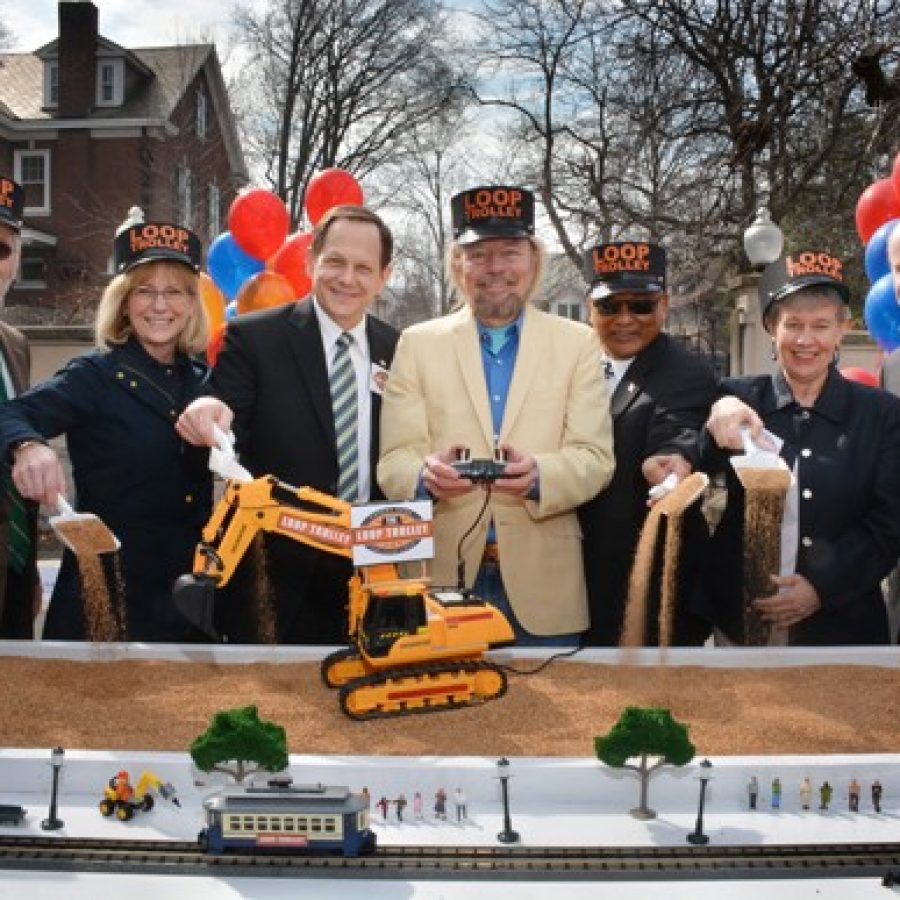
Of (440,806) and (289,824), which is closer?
(289,824)

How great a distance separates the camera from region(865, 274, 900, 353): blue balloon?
6992 millimetres

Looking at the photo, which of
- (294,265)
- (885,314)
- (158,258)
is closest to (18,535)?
(158,258)

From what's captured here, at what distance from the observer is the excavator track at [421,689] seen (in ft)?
→ 8.91

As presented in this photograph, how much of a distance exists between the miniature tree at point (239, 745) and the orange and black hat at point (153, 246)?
191cm

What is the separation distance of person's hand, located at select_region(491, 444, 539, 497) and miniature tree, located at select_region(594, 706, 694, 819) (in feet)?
3.72

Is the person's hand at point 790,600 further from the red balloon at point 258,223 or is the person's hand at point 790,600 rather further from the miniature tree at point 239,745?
the red balloon at point 258,223

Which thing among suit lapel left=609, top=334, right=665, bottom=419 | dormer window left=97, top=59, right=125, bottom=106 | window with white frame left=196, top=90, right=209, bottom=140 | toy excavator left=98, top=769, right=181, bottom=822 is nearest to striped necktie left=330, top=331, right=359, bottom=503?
suit lapel left=609, top=334, right=665, bottom=419

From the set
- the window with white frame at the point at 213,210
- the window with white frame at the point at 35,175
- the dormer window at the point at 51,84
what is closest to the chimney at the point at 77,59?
the dormer window at the point at 51,84

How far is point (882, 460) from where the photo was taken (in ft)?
11.9

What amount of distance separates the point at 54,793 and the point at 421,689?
2.98 ft

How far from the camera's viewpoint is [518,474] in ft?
10.7

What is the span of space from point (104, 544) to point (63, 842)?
3.15 ft

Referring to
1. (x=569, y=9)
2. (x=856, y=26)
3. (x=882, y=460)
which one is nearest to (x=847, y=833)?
(x=882, y=460)

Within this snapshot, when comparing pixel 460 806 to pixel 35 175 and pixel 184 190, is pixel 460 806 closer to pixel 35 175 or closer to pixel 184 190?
pixel 184 190
